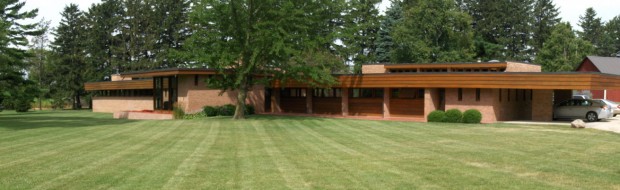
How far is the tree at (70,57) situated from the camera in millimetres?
72938

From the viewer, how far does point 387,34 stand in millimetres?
69750

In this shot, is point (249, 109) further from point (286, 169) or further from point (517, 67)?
point (286, 169)

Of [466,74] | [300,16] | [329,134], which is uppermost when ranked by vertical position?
[300,16]

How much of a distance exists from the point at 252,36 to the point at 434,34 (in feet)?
122

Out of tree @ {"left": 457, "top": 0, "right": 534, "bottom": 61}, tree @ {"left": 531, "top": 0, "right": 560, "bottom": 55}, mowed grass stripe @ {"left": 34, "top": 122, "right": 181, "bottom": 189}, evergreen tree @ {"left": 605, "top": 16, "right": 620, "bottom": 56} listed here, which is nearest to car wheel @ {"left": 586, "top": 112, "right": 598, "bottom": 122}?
mowed grass stripe @ {"left": 34, "top": 122, "right": 181, "bottom": 189}

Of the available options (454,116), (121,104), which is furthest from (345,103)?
(121,104)

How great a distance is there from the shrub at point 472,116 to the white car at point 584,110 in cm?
684

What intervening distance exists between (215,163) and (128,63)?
67565 mm

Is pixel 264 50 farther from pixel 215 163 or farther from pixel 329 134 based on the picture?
pixel 215 163

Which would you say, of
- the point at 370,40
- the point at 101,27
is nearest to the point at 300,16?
the point at 370,40

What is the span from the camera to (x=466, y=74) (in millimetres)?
30844

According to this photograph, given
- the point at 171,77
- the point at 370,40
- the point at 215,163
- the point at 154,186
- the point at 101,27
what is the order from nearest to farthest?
the point at 154,186 < the point at 215,163 < the point at 171,77 < the point at 370,40 < the point at 101,27

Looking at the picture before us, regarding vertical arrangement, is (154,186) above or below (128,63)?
below

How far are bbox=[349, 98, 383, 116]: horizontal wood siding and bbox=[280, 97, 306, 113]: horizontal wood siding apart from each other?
530cm
